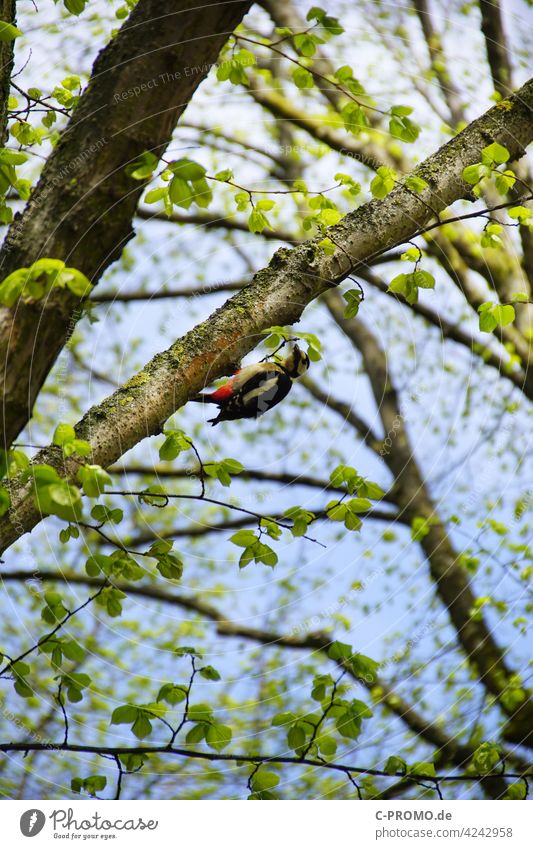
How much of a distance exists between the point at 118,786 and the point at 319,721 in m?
0.44

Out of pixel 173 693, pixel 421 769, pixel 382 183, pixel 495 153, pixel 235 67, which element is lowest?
pixel 421 769

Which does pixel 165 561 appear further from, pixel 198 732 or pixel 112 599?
pixel 198 732

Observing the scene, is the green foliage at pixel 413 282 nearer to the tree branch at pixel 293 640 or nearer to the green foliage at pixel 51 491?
the green foliage at pixel 51 491

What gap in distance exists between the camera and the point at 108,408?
142 centimetres

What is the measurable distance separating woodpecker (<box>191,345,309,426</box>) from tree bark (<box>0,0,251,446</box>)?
35 cm

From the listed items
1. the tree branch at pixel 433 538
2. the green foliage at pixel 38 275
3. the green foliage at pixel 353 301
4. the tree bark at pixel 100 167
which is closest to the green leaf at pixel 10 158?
the tree bark at pixel 100 167

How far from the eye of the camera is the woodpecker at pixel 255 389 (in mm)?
1479

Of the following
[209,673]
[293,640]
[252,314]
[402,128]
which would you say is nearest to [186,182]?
[252,314]

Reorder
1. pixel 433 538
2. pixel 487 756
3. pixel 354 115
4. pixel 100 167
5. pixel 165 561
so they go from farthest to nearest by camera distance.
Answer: pixel 433 538 → pixel 354 115 → pixel 487 756 → pixel 165 561 → pixel 100 167

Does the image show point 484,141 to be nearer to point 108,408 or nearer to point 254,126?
point 108,408

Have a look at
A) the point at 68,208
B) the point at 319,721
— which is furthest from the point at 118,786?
the point at 68,208

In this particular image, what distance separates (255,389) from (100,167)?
0.51 m
